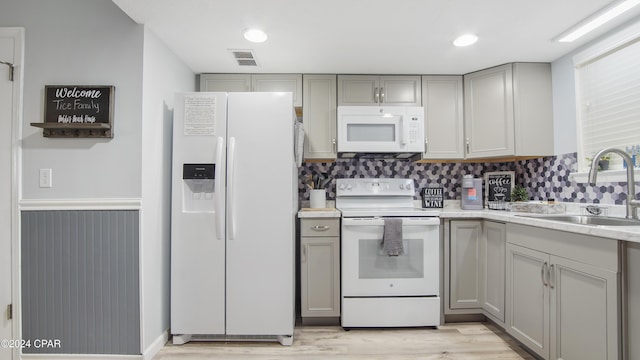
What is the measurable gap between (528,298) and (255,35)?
97.6 inches

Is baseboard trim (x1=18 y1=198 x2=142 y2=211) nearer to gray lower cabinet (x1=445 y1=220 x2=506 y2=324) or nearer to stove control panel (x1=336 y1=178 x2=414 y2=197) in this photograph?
stove control panel (x1=336 y1=178 x2=414 y2=197)

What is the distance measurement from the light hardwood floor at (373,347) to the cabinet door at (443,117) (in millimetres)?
1477

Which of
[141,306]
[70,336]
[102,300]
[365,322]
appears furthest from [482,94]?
[70,336]

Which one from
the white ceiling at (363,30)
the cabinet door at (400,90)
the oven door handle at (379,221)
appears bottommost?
the oven door handle at (379,221)

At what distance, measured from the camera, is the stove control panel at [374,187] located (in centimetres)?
271

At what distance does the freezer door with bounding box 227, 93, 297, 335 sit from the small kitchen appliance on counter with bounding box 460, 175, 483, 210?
1666 mm

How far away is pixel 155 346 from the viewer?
1886 millimetres

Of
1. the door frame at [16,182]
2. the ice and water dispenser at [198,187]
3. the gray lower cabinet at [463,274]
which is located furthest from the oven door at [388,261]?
the door frame at [16,182]

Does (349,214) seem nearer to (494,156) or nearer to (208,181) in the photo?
(208,181)

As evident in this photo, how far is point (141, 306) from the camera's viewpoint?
1.77 m

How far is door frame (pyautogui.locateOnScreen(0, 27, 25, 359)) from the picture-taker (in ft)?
5.74

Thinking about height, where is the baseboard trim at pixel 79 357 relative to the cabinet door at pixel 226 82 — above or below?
below

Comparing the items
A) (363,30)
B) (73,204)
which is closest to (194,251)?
(73,204)

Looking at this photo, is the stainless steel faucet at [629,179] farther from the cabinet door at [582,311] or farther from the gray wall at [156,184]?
the gray wall at [156,184]
